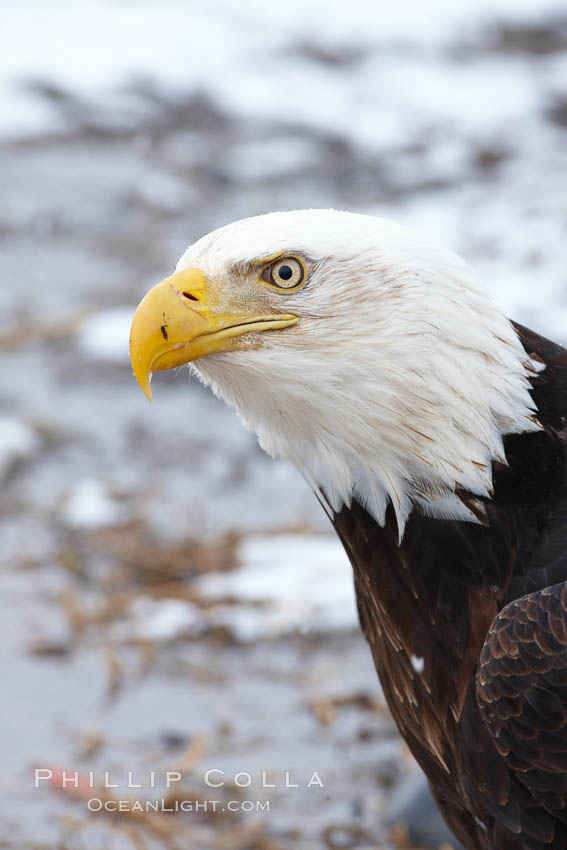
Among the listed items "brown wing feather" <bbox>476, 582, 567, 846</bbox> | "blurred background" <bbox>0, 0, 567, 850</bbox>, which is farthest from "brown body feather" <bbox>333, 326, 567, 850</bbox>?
"blurred background" <bbox>0, 0, 567, 850</bbox>

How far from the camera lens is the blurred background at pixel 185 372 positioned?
4.26 meters

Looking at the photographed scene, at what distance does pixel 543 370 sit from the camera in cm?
277

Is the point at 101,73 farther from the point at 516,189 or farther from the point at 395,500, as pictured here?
the point at 395,500

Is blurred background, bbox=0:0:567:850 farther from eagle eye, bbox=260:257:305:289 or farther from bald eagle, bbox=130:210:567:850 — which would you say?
eagle eye, bbox=260:257:305:289

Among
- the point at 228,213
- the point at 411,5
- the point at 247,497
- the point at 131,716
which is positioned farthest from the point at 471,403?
the point at 411,5

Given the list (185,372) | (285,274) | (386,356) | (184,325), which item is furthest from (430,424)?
(185,372)

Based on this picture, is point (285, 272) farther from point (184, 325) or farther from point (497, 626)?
point (497, 626)

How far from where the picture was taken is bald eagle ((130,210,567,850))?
2.54 metres

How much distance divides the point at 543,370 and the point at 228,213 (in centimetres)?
610

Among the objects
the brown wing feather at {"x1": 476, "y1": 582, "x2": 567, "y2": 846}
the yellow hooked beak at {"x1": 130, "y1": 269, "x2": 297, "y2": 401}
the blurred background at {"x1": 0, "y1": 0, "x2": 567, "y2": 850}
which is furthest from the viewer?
the blurred background at {"x1": 0, "y1": 0, "x2": 567, "y2": 850}

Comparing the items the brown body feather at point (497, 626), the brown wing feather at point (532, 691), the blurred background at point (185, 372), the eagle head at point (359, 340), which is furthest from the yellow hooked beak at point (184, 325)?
the blurred background at point (185, 372)

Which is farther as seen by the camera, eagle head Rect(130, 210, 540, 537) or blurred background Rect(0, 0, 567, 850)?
blurred background Rect(0, 0, 567, 850)

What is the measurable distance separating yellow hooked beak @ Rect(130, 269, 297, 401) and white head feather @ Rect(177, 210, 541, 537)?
33 mm

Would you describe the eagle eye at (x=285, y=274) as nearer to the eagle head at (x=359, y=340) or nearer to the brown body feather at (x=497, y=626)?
the eagle head at (x=359, y=340)
